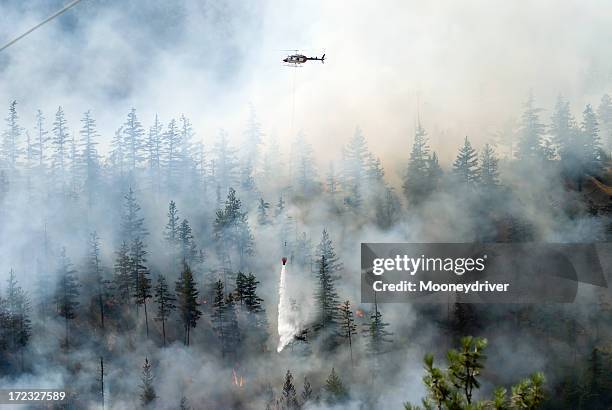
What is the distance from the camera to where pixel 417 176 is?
4574 inches

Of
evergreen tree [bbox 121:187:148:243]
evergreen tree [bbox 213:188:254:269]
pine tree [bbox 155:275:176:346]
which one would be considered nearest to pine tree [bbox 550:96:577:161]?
evergreen tree [bbox 213:188:254:269]

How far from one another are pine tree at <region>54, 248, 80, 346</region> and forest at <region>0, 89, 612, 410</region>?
0.33 meters

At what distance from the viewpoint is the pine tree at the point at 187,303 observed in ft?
311

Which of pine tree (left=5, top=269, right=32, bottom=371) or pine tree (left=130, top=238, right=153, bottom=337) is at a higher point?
pine tree (left=130, top=238, right=153, bottom=337)

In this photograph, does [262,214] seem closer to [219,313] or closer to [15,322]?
[219,313]

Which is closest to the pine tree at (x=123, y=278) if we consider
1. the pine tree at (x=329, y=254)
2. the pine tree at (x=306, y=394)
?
the pine tree at (x=329, y=254)

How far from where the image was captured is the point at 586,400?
8769cm

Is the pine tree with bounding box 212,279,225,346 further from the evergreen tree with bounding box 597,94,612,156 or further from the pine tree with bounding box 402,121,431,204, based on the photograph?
the evergreen tree with bounding box 597,94,612,156

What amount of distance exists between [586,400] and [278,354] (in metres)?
42.5

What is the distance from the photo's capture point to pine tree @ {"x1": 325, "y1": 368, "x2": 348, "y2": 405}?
87.8 meters

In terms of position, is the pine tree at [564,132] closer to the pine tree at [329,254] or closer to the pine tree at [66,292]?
the pine tree at [329,254]

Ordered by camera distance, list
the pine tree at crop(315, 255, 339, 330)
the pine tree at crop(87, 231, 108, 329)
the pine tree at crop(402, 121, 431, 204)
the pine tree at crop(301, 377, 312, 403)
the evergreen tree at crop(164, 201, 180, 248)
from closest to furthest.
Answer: the pine tree at crop(301, 377, 312, 403)
the pine tree at crop(315, 255, 339, 330)
the pine tree at crop(87, 231, 108, 329)
the evergreen tree at crop(164, 201, 180, 248)
the pine tree at crop(402, 121, 431, 204)

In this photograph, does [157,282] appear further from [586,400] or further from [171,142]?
[586,400]

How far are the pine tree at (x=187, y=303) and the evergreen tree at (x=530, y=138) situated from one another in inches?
2443
